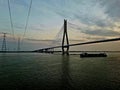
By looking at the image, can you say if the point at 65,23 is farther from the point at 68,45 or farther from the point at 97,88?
the point at 97,88

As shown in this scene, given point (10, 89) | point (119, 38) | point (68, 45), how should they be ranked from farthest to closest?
point (68, 45) < point (119, 38) < point (10, 89)

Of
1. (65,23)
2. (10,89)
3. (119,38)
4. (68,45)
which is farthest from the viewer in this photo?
(65,23)

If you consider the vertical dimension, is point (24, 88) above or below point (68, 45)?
below

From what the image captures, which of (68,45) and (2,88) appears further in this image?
(68,45)

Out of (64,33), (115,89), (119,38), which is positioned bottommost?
(115,89)

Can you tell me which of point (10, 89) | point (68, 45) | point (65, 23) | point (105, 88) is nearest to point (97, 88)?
point (105, 88)

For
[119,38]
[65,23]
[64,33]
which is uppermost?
[65,23]

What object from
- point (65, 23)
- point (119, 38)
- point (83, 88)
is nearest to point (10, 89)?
point (83, 88)

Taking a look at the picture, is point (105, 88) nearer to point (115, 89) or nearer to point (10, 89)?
point (115, 89)

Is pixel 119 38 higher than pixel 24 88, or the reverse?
pixel 119 38
